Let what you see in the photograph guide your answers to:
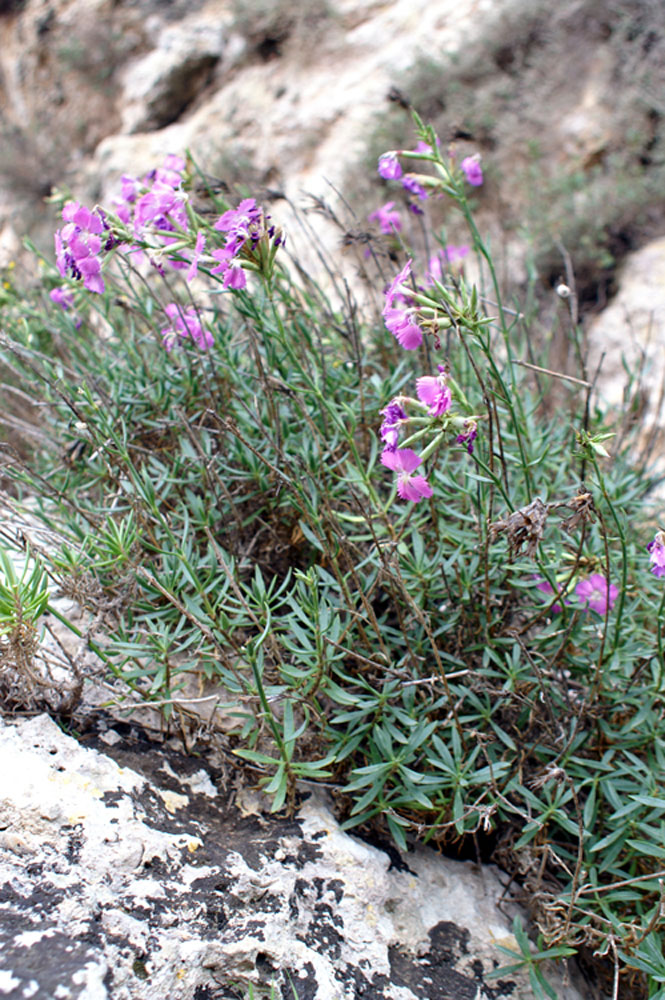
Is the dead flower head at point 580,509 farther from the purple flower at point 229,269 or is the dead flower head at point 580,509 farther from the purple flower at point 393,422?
the purple flower at point 229,269

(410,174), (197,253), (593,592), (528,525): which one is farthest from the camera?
(410,174)

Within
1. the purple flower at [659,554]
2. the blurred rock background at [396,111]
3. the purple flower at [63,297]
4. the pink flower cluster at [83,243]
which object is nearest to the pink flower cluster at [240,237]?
the pink flower cluster at [83,243]

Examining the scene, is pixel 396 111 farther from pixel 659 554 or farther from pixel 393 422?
pixel 659 554

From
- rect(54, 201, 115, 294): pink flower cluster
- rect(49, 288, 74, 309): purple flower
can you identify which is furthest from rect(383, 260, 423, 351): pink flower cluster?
rect(49, 288, 74, 309): purple flower

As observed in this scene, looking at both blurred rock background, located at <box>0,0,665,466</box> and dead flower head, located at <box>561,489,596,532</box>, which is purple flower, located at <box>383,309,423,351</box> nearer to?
dead flower head, located at <box>561,489,596,532</box>

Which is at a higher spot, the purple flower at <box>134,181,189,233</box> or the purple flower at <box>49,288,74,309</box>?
the purple flower at <box>134,181,189,233</box>

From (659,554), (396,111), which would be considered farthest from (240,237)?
(396,111)

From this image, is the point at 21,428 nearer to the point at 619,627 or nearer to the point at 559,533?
the point at 559,533
